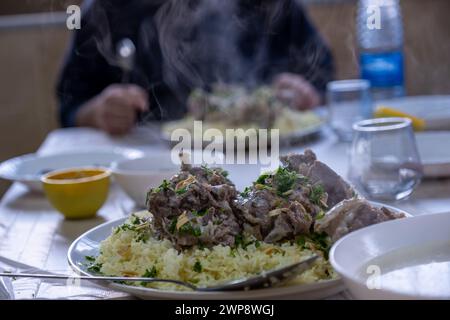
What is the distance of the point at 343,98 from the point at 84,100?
1.20 meters

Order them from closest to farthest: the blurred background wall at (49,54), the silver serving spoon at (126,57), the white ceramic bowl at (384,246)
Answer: the white ceramic bowl at (384,246)
the silver serving spoon at (126,57)
the blurred background wall at (49,54)

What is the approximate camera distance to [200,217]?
878 mm

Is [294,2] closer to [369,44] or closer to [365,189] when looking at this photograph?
[369,44]

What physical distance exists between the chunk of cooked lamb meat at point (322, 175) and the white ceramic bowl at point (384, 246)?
139 mm

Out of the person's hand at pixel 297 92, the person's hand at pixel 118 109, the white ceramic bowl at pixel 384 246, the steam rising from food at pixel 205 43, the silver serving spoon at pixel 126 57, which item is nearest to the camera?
the white ceramic bowl at pixel 384 246

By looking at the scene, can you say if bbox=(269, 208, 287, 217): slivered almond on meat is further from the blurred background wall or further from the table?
the blurred background wall

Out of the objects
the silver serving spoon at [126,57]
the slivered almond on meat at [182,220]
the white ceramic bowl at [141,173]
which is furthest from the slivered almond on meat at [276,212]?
the silver serving spoon at [126,57]

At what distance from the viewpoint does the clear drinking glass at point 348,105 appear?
70.5 inches

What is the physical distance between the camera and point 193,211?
0.88 m

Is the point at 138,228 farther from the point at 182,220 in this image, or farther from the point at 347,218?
the point at 347,218

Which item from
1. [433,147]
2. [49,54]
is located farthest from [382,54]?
[49,54]

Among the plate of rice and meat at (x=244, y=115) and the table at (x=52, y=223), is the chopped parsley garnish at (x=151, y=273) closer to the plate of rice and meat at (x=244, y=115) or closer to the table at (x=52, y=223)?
the table at (x=52, y=223)

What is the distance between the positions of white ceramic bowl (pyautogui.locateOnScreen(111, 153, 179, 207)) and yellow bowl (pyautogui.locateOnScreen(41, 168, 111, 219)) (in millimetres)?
36

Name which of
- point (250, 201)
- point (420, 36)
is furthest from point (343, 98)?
point (420, 36)
